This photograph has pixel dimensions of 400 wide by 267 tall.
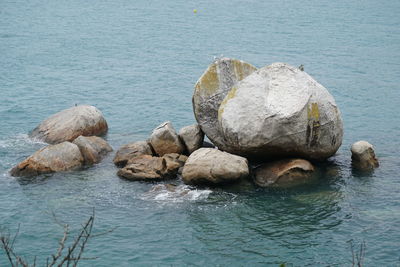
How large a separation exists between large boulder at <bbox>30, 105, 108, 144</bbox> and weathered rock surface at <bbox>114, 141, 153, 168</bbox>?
11.7 ft

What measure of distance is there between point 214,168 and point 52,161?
23.2ft

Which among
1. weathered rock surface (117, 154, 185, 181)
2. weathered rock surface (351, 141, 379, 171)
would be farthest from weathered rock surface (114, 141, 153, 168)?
weathered rock surface (351, 141, 379, 171)

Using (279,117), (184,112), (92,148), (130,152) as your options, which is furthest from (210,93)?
(184,112)

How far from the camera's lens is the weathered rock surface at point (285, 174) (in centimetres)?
2403

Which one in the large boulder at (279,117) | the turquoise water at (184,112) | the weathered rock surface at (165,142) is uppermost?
the large boulder at (279,117)

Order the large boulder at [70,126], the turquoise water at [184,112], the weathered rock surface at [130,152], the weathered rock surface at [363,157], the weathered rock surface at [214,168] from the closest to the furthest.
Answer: the turquoise water at [184,112] < the weathered rock surface at [214,168] < the weathered rock surface at [363,157] < the weathered rock surface at [130,152] < the large boulder at [70,126]

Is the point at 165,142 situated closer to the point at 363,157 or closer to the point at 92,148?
the point at 92,148

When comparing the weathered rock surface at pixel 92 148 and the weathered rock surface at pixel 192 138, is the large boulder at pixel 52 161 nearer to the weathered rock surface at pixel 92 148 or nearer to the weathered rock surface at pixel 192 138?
the weathered rock surface at pixel 92 148

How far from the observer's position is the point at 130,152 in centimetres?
2659

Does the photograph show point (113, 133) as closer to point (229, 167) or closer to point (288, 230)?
point (229, 167)

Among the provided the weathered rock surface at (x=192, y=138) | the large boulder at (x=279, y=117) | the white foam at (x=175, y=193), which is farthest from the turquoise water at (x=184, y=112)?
the weathered rock surface at (x=192, y=138)

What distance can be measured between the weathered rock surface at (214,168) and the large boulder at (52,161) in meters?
5.17

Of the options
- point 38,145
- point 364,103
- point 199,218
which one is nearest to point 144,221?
point 199,218

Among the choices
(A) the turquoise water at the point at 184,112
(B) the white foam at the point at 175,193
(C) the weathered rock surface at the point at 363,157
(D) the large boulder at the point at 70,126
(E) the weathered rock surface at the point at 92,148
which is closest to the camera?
(A) the turquoise water at the point at 184,112
